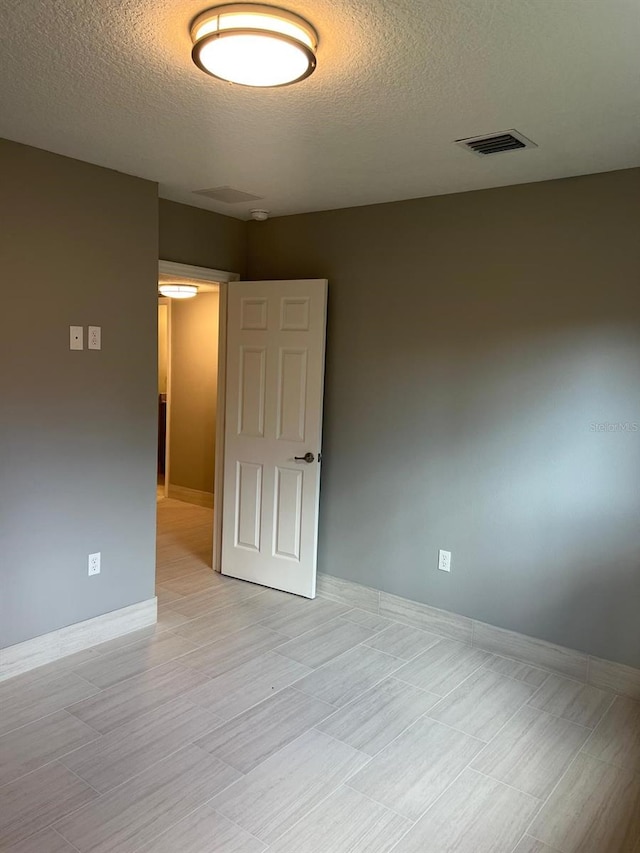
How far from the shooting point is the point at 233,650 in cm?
344

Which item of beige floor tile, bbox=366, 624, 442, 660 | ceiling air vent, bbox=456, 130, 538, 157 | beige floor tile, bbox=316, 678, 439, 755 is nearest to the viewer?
ceiling air vent, bbox=456, 130, 538, 157

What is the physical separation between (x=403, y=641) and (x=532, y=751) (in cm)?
107

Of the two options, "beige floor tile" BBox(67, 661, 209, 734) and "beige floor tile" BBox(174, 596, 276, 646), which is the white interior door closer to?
"beige floor tile" BBox(174, 596, 276, 646)

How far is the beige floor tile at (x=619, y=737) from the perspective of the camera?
2.63 metres

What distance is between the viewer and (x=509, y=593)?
11.4 feet

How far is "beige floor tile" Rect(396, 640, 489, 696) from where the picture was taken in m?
3.18

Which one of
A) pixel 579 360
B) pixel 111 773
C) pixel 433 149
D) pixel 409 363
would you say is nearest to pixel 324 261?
pixel 409 363

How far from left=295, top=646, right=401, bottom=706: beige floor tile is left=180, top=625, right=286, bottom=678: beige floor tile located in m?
0.37

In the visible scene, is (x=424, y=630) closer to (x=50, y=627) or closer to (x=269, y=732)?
(x=269, y=732)

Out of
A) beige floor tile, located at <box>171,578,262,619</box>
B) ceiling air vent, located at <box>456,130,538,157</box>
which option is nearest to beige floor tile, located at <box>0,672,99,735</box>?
beige floor tile, located at <box>171,578,262,619</box>

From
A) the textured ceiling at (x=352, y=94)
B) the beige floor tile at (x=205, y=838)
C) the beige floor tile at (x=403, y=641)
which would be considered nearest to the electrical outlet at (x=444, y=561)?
the beige floor tile at (x=403, y=641)

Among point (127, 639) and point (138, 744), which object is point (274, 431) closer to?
point (127, 639)

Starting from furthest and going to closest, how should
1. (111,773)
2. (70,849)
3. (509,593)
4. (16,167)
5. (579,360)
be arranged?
(509,593), (579,360), (16,167), (111,773), (70,849)

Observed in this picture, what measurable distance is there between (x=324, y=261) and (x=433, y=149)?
144cm
